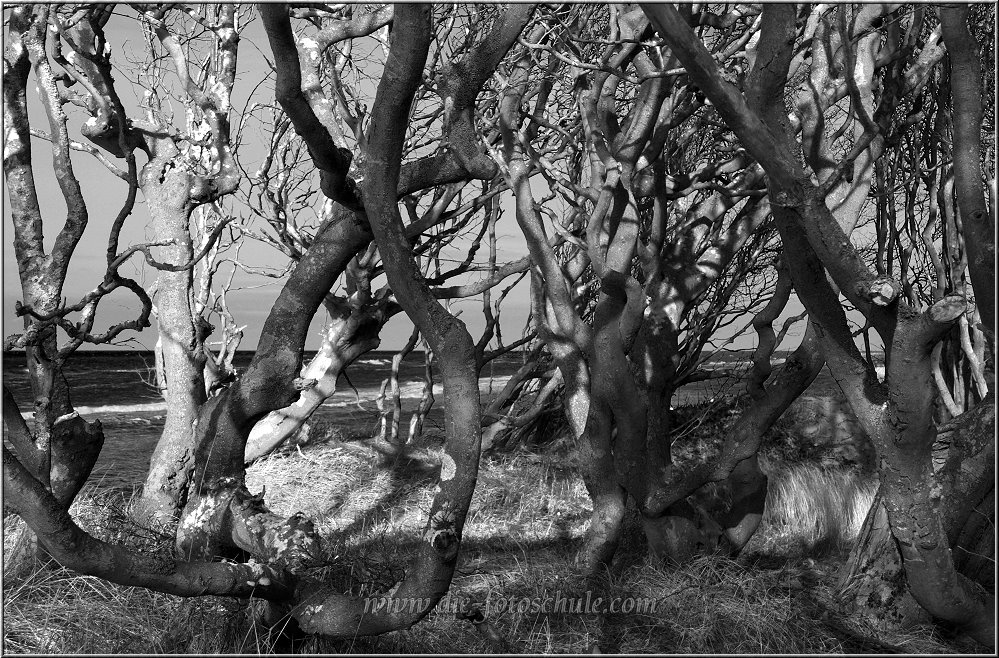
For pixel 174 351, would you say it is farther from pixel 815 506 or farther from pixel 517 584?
pixel 815 506

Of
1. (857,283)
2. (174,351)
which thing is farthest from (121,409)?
(857,283)

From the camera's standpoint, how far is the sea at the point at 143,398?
9.69 m

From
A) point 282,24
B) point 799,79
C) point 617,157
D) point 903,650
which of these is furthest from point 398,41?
point 799,79

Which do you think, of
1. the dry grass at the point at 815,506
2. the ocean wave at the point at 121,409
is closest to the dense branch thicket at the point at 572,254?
the dry grass at the point at 815,506

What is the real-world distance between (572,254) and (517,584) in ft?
10.1

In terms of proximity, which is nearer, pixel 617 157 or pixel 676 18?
pixel 676 18

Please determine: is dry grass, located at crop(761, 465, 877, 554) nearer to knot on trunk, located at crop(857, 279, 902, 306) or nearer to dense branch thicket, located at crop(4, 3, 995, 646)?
dense branch thicket, located at crop(4, 3, 995, 646)

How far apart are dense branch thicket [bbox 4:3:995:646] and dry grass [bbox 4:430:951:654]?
299 mm

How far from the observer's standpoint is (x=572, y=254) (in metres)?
7.09

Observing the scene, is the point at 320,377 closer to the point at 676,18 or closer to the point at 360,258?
the point at 360,258

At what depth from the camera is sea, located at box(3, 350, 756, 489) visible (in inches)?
381

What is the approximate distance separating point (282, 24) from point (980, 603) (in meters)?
4.07

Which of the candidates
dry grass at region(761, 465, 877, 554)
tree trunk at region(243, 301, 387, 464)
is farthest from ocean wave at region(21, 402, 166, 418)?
dry grass at region(761, 465, 877, 554)

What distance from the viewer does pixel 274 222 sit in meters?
7.45
